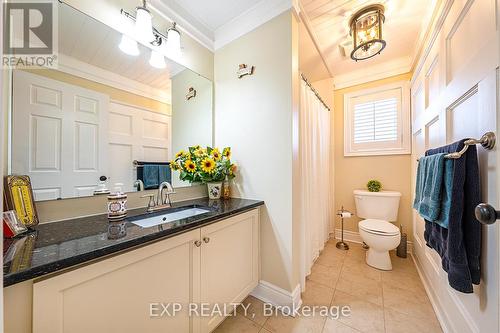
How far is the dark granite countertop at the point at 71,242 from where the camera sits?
587mm

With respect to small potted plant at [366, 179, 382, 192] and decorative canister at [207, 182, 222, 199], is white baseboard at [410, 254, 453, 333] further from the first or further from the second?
decorative canister at [207, 182, 222, 199]

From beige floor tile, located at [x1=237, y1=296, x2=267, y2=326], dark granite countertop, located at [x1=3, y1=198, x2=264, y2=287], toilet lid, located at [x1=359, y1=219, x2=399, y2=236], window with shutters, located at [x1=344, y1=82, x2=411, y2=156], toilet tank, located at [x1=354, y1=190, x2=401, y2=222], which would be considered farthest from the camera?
window with shutters, located at [x1=344, y1=82, x2=411, y2=156]

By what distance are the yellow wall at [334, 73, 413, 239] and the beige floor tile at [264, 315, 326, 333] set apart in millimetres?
1559

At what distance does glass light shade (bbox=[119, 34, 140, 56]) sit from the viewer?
1265mm

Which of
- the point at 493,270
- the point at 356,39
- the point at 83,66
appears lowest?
the point at 493,270

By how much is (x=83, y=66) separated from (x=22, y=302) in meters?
1.15

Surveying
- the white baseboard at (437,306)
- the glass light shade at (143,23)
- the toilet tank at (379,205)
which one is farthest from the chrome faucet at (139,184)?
the toilet tank at (379,205)

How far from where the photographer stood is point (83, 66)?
111 cm

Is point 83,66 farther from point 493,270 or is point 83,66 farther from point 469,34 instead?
point 493,270

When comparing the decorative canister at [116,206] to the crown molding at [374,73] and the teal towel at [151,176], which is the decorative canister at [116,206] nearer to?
the teal towel at [151,176]

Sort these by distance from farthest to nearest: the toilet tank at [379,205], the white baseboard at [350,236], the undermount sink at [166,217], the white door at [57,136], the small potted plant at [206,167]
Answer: the white baseboard at [350,236] → the toilet tank at [379,205] → the small potted plant at [206,167] → the undermount sink at [166,217] → the white door at [57,136]

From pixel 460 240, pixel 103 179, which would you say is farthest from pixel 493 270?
pixel 103 179

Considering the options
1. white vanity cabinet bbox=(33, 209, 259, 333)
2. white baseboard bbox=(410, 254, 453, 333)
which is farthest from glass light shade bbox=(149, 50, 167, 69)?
white baseboard bbox=(410, 254, 453, 333)

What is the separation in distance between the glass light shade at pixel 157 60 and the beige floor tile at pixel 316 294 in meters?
2.11
